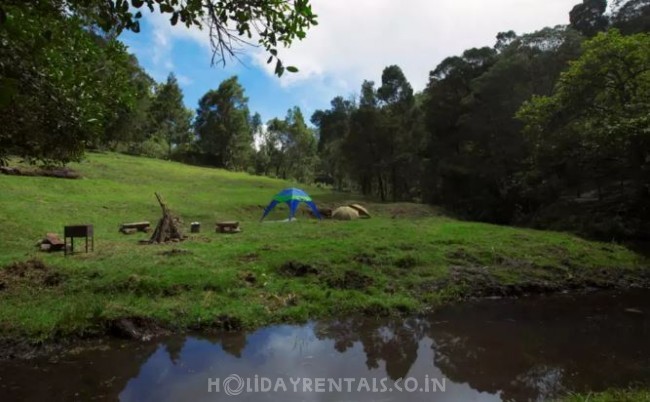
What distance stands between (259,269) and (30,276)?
5.42 m

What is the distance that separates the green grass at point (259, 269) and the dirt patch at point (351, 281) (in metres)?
0.03

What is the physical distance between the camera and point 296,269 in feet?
42.5

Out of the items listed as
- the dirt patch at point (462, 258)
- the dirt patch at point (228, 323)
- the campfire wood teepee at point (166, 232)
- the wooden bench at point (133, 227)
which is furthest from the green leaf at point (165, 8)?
the wooden bench at point (133, 227)

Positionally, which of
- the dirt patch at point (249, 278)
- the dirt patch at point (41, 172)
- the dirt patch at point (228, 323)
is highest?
the dirt patch at point (41, 172)

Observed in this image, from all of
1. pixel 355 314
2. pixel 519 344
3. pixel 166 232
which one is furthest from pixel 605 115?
pixel 166 232

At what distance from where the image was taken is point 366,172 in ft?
160

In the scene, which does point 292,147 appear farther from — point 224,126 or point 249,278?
point 249,278

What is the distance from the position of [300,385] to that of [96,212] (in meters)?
19.4

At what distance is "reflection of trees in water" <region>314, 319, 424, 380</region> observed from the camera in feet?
26.9

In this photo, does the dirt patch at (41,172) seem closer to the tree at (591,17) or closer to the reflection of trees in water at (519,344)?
the reflection of trees in water at (519,344)

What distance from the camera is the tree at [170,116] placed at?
232 feet

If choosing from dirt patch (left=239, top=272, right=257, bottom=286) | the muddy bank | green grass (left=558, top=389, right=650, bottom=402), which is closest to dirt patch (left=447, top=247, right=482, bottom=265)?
the muddy bank

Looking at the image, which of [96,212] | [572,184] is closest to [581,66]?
[572,184]

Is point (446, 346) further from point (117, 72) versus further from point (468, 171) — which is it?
point (468, 171)
